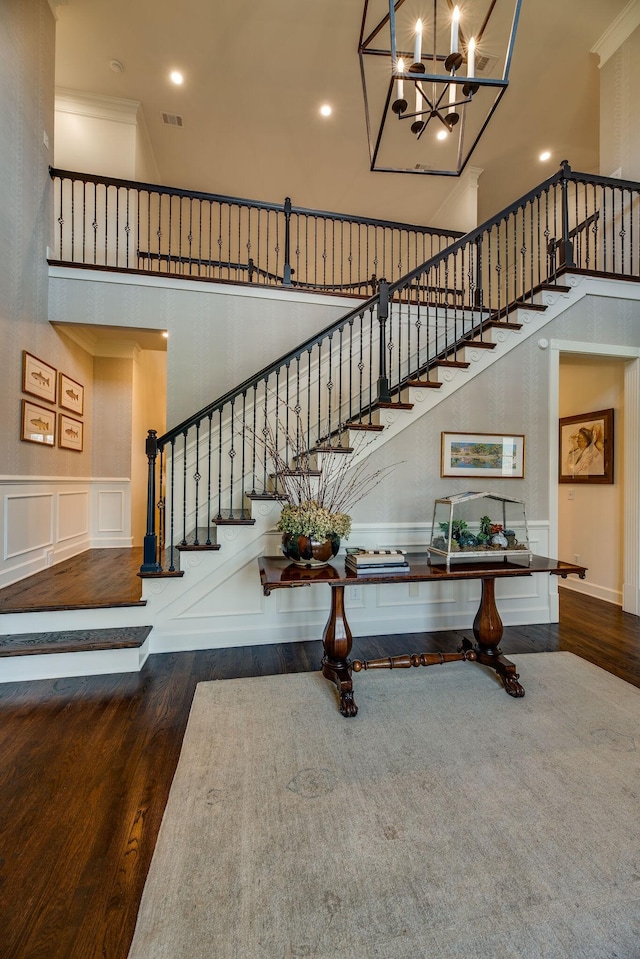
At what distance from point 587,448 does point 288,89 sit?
5.54m

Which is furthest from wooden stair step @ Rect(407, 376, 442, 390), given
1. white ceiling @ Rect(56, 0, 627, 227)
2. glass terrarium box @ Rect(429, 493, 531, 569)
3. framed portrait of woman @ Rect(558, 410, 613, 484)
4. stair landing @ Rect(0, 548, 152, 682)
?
white ceiling @ Rect(56, 0, 627, 227)

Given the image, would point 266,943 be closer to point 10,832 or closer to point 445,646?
point 10,832

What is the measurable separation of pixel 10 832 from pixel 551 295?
4.92 metres

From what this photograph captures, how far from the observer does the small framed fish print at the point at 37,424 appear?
11.4ft

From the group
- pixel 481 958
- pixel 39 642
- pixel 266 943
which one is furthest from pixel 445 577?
pixel 39 642

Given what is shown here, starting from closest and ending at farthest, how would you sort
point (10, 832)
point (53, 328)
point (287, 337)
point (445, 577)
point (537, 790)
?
point (10, 832) < point (537, 790) < point (445, 577) < point (53, 328) < point (287, 337)

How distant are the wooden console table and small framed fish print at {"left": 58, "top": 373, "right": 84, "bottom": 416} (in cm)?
317

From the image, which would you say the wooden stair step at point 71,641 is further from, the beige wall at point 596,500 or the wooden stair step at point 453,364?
the beige wall at point 596,500

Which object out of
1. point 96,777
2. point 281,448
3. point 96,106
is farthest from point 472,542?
point 96,106

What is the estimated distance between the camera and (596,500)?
14.8 feet

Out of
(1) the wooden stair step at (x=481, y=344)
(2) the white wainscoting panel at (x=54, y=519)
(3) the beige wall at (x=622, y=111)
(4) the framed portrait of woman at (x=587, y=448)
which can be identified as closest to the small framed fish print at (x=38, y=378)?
(2) the white wainscoting panel at (x=54, y=519)

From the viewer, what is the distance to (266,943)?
3.57ft

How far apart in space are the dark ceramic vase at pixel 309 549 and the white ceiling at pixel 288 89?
5.27 meters

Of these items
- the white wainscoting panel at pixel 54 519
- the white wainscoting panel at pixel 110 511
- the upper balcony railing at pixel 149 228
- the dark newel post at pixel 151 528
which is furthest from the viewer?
the white wainscoting panel at pixel 110 511
